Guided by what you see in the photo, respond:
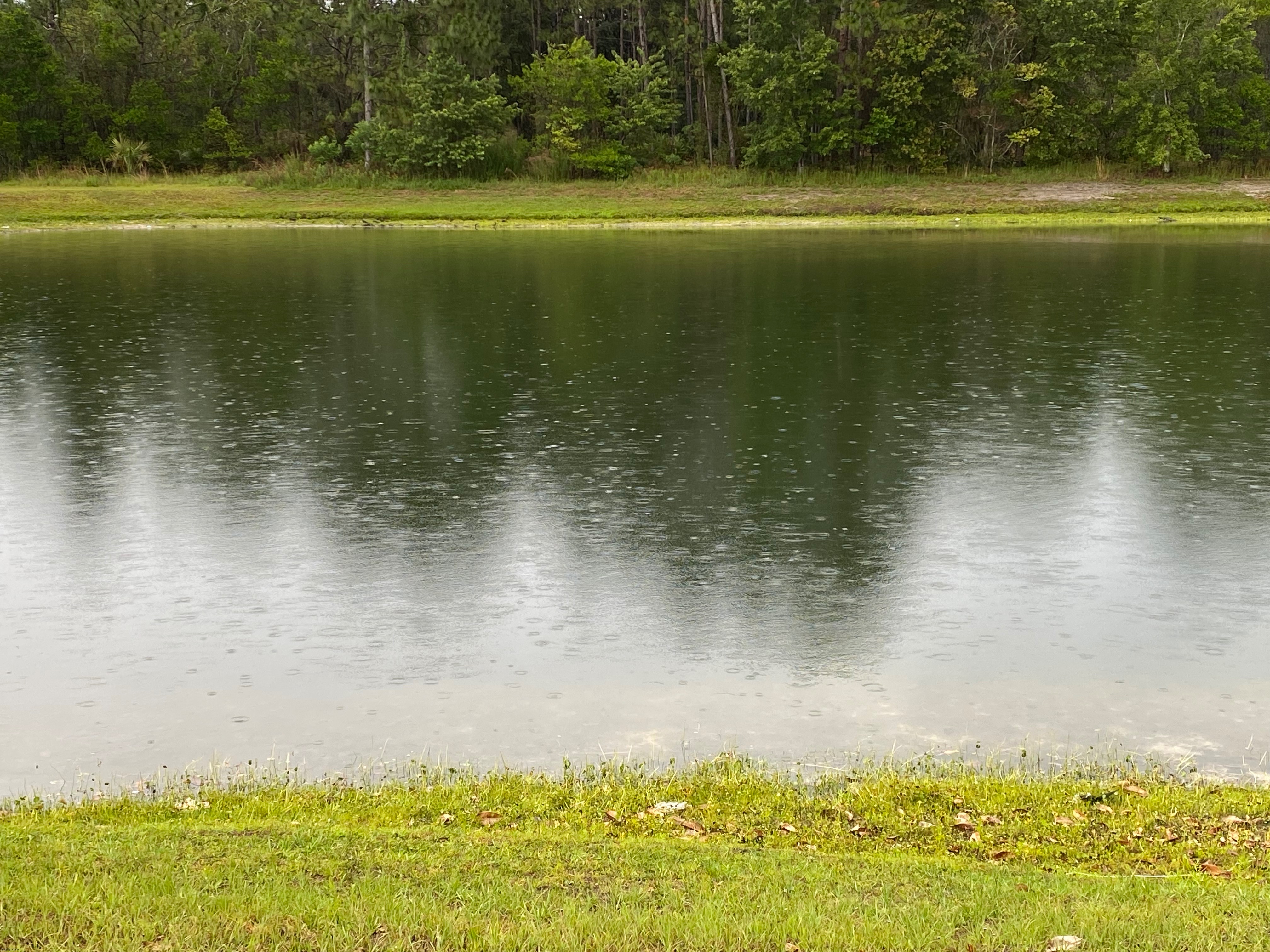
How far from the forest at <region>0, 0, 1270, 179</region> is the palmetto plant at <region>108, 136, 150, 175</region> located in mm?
193

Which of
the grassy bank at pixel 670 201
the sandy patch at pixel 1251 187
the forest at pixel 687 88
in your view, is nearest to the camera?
the grassy bank at pixel 670 201

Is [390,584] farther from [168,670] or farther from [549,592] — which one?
[168,670]

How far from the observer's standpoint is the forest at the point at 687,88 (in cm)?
5956

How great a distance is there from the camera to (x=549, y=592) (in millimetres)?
11719

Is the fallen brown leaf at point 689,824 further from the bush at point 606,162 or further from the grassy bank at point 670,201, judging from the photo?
the bush at point 606,162

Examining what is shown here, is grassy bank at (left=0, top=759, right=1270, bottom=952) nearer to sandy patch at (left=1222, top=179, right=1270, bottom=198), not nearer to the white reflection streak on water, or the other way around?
the white reflection streak on water

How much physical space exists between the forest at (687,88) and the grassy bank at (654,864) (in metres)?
54.9

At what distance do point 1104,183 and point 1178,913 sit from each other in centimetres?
5570

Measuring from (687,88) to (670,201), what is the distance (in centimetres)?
1544

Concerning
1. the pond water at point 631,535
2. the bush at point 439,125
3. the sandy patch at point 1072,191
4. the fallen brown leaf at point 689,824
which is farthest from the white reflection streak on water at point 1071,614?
the bush at point 439,125

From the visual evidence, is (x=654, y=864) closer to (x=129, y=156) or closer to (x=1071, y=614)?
(x=1071, y=614)

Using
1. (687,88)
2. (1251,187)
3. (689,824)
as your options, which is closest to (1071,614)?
(689,824)

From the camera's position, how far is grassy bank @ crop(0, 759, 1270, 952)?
18.1ft

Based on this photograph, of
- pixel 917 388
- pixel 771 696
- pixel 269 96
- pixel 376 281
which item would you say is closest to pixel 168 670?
pixel 771 696
